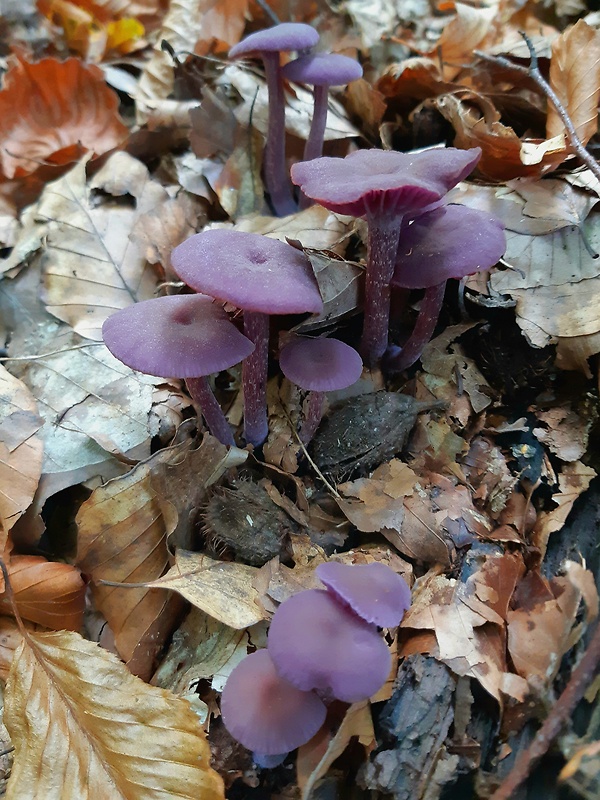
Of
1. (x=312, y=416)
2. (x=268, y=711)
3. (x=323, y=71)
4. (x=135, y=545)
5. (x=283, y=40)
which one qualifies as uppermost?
(x=283, y=40)

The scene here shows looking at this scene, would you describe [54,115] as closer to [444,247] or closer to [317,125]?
[317,125]

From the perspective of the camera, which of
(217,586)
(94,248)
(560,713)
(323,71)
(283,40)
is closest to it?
(560,713)

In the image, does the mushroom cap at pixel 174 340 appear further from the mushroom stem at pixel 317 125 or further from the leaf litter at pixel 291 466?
the mushroom stem at pixel 317 125

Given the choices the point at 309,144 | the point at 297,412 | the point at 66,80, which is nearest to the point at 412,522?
the point at 297,412

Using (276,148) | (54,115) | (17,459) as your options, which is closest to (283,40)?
(276,148)

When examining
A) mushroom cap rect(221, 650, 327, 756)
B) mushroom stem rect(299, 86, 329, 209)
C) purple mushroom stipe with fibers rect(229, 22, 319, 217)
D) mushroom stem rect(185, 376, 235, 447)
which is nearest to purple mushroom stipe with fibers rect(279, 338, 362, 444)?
mushroom stem rect(185, 376, 235, 447)
